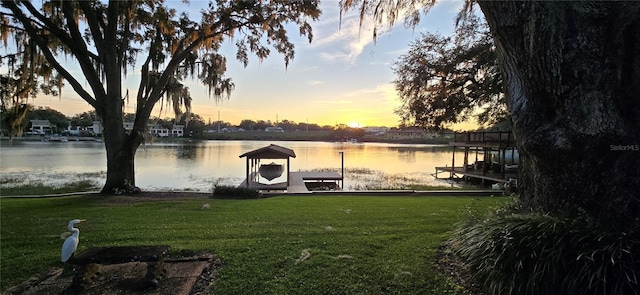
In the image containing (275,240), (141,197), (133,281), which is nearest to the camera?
(133,281)

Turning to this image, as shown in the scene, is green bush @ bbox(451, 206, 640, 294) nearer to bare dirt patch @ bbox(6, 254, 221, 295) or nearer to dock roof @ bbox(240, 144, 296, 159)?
bare dirt patch @ bbox(6, 254, 221, 295)

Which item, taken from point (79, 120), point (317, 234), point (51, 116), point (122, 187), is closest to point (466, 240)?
point (317, 234)

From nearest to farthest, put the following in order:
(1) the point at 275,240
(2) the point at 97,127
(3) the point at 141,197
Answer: (1) the point at 275,240, (3) the point at 141,197, (2) the point at 97,127

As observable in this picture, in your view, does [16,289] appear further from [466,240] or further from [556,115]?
[556,115]

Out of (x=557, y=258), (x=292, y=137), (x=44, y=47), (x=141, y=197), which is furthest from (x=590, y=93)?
(x=292, y=137)

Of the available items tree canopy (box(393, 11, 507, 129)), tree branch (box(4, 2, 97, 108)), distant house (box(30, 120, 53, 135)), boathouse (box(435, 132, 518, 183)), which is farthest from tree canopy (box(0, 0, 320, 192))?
distant house (box(30, 120, 53, 135))

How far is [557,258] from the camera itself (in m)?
2.47

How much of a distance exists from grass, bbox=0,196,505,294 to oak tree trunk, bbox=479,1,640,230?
1.44m

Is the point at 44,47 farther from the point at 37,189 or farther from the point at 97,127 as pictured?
the point at 97,127

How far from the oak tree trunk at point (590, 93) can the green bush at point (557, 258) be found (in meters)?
0.29

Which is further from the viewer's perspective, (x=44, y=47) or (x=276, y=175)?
(x=276, y=175)

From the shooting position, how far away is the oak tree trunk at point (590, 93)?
8.90 feet

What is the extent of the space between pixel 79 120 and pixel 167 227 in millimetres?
75381

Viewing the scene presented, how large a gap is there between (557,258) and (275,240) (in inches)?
122
